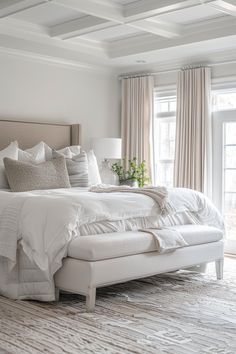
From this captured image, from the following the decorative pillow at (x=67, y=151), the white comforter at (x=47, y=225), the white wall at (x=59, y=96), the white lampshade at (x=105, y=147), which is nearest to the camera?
the white comforter at (x=47, y=225)

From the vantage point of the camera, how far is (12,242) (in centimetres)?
425

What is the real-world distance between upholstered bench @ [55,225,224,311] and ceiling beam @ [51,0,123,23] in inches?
83.2

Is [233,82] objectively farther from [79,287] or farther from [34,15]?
[79,287]

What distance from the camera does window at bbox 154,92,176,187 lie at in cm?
729

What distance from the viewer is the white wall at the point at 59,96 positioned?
644 cm

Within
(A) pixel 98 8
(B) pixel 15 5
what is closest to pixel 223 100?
(A) pixel 98 8

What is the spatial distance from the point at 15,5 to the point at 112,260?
2495mm

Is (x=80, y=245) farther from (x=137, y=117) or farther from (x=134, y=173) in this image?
(x=137, y=117)

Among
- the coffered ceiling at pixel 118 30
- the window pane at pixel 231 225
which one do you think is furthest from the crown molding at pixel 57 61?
the window pane at pixel 231 225

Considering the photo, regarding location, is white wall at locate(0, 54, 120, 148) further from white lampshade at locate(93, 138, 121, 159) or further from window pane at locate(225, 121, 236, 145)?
window pane at locate(225, 121, 236, 145)

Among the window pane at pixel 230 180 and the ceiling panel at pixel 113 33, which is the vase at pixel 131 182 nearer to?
the window pane at pixel 230 180

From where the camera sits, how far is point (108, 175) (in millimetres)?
7199

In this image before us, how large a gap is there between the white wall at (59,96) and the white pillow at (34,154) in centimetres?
62

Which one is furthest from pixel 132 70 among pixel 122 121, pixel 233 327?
pixel 233 327
